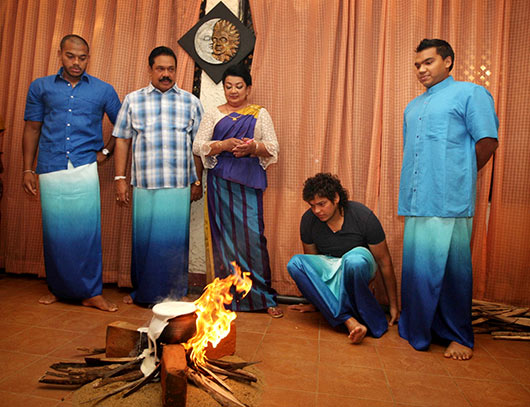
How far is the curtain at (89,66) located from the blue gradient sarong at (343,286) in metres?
1.71

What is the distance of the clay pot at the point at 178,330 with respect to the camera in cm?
170

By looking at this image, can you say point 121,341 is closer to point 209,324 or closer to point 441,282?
point 209,324

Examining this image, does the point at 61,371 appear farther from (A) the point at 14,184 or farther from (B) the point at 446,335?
(A) the point at 14,184

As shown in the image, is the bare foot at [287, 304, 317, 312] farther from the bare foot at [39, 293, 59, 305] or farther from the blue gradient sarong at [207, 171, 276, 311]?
the bare foot at [39, 293, 59, 305]

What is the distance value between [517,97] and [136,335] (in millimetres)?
3110

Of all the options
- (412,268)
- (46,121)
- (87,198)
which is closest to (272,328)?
(412,268)

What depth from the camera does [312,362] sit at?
208cm

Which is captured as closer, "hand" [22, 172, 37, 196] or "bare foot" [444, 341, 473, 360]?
"bare foot" [444, 341, 473, 360]

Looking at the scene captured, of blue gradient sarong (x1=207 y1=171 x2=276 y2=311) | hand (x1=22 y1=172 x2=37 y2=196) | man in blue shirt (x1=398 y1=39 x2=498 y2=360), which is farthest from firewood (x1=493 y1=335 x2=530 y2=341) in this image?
hand (x1=22 y1=172 x2=37 y2=196)

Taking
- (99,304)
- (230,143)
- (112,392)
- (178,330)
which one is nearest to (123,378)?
(112,392)

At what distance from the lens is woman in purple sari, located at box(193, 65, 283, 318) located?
288cm

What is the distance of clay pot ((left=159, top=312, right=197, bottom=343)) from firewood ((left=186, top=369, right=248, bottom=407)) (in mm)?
148

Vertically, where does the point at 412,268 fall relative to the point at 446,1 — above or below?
below

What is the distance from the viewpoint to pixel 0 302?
2881mm
